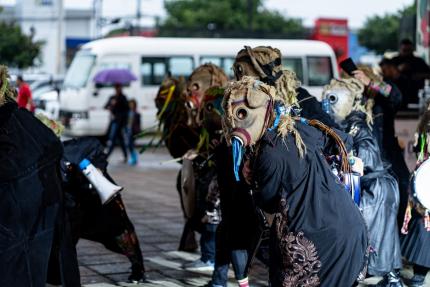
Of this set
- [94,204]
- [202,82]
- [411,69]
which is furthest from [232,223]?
[411,69]

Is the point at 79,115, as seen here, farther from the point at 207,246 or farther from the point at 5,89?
the point at 5,89

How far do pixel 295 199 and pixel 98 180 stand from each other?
239cm

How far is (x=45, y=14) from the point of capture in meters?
59.7

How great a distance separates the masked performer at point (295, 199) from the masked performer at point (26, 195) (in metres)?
1.20

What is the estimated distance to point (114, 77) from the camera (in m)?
21.2

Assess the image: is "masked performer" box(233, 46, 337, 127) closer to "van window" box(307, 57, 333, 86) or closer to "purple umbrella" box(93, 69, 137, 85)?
"purple umbrella" box(93, 69, 137, 85)

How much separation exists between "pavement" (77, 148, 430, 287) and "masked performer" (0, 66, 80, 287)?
1.91 metres

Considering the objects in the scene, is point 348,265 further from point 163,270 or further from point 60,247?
point 163,270

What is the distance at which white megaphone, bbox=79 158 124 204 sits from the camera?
20.9ft

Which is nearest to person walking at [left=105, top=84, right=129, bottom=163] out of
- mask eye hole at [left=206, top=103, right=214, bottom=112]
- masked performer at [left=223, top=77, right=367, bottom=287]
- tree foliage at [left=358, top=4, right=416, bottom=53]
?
mask eye hole at [left=206, top=103, right=214, bottom=112]

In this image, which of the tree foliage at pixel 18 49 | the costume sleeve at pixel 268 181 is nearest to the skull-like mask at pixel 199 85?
the costume sleeve at pixel 268 181

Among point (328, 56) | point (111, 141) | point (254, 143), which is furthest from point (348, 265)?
point (328, 56)

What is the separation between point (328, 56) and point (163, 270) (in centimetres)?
1758

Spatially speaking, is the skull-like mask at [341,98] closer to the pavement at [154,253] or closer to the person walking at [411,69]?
the pavement at [154,253]
